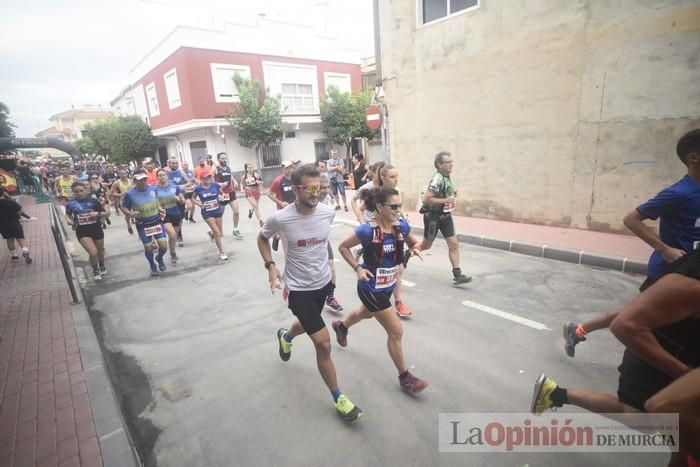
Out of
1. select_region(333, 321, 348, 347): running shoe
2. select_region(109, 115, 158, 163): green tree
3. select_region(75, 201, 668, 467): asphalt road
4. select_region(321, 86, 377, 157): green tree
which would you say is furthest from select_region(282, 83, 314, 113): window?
select_region(333, 321, 348, 347): running shoe

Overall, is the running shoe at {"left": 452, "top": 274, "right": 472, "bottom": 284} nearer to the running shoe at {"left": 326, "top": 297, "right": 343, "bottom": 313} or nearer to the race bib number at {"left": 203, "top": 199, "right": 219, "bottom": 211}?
the running shoe at {"left": 326, "top": 297, "right": 343, "bottom": 313}

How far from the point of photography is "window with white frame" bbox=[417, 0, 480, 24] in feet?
29.6

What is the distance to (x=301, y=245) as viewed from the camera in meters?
3.12

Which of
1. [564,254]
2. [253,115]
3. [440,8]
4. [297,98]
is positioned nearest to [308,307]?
[564,254]

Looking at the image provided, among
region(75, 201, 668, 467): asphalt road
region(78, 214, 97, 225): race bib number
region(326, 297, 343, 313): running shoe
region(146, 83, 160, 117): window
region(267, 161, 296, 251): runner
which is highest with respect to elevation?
region(146, 83, 160, 117): window

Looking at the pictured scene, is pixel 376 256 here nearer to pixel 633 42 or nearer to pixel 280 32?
pixel 633 42

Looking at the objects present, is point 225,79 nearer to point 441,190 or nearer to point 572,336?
point 441,190

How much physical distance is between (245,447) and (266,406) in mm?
459

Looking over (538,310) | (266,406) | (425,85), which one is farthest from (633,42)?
(266,406)

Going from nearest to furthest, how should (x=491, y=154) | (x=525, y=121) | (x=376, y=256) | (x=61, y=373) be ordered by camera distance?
(x=376, y=256), (x=61, y=373), (x=525, y=121), (x=491, y=154)

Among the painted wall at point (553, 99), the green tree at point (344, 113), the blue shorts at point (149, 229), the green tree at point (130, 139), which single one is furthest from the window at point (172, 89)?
the blue shorts at point (149, 229)

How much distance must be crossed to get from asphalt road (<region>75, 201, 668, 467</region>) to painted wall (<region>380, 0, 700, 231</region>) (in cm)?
260

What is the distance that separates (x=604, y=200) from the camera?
746 cm

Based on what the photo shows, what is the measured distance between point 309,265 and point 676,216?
297 cm
